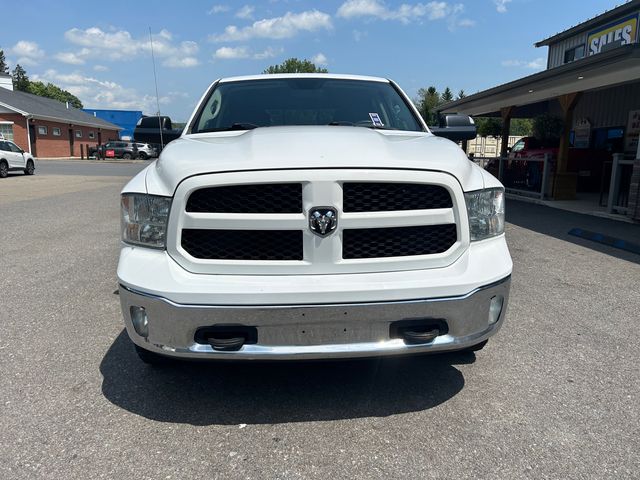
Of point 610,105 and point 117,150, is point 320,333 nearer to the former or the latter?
point 610,105

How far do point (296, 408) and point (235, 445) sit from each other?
41cm

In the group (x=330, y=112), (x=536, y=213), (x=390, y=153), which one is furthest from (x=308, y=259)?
(x=536, y=213)

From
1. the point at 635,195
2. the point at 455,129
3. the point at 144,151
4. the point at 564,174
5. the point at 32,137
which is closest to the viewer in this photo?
the point at 455,129

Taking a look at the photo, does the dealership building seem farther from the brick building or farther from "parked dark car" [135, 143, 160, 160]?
the brick building

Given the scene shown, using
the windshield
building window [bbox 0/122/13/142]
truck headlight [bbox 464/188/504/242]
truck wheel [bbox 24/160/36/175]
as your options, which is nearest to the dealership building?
the windshield

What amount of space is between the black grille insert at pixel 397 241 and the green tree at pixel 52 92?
341 ft

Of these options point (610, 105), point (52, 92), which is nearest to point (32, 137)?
point (610, 105)

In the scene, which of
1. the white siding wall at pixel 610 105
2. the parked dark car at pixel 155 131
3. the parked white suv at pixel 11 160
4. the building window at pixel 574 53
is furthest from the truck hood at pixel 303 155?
the parked white suv at pixel 11 160

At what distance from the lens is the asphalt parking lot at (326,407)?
2.20 m

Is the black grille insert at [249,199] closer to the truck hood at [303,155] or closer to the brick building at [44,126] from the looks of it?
the truck hood at [303,155]

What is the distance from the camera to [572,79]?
11328mm

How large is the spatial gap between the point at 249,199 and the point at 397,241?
0.74 meters

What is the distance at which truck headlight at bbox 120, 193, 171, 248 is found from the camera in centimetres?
238

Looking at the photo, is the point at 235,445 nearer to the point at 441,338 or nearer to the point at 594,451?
the point at 441,338
